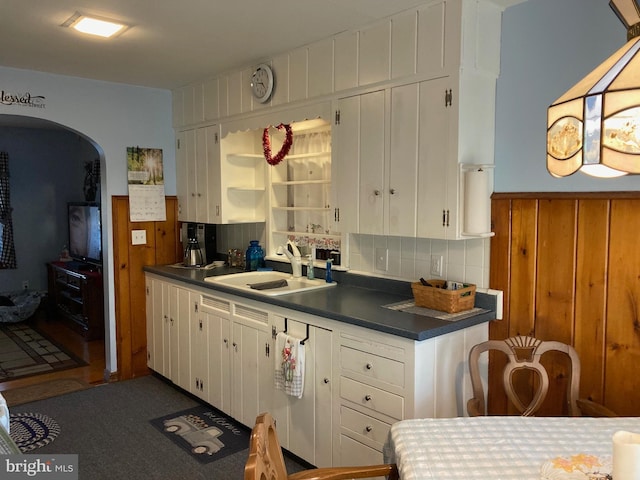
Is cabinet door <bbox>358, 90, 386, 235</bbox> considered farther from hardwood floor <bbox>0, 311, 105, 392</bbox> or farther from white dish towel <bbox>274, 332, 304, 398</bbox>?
hardwood floor <bbox>0, 311, 105, 392</bbox>

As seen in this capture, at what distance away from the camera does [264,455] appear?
1150 millimetres

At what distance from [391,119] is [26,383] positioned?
11.5 ft

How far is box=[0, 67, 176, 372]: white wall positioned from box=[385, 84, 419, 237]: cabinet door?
236 cm

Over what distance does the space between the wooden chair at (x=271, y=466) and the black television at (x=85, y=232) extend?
460 centimetres

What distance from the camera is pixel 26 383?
4086 mm

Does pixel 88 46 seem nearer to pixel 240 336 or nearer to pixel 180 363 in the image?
pixel 240 336

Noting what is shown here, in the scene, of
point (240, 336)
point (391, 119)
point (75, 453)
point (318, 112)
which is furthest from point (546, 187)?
point (75, 453)

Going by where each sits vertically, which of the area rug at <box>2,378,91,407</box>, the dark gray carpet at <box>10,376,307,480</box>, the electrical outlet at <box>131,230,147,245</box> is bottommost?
the dark gray carpet at <box>10,376,307,480</box>

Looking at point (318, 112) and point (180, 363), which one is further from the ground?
point (318, 112)

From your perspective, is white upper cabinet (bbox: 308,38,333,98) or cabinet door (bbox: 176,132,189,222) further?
cabinet door (bbox: 176,132,189,222)

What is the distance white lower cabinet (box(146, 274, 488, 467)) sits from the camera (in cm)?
226

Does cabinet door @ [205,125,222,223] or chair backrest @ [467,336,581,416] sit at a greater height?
cabinet door @ [205,125,222,223]

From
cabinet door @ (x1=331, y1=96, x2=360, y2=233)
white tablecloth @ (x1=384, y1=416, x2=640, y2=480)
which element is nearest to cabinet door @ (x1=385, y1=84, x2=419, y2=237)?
cabinet door @ (x1=331, y1=96, x2=360, y2=233)

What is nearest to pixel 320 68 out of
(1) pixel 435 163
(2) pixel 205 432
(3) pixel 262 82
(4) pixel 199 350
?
(3) pixel 262 82
